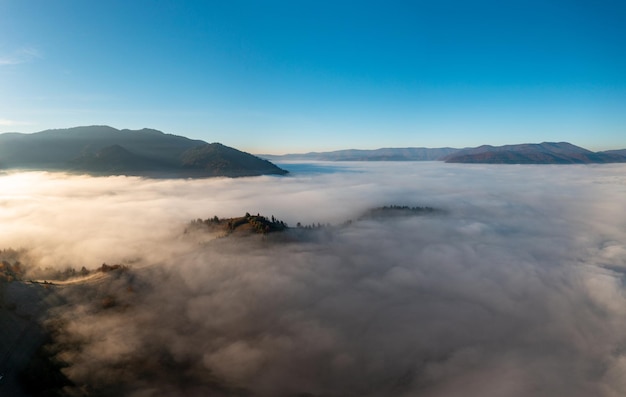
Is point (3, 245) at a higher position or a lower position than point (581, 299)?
higher

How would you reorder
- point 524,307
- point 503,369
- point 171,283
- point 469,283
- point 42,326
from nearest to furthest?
point 42,326, point 503,369, point 171,283, point 524,307, point 469,283

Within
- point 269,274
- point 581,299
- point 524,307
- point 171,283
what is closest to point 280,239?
point 269,274

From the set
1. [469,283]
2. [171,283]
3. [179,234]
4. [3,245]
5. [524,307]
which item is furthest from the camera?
[179,234]

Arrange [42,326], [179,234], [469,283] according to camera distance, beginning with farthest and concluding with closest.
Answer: [179,234] < [469,283] < [42,326]

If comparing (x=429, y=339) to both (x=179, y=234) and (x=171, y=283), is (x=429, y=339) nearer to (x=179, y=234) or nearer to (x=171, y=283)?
(x=171, y=283)

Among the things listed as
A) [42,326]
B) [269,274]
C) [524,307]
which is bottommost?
[524,307]

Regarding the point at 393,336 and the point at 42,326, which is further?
the point at 393,336

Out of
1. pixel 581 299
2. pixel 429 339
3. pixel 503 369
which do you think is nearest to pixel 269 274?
pixel 429 339

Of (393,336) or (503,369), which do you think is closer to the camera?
(503,369)

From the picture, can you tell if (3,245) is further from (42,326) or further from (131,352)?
(131,352)
